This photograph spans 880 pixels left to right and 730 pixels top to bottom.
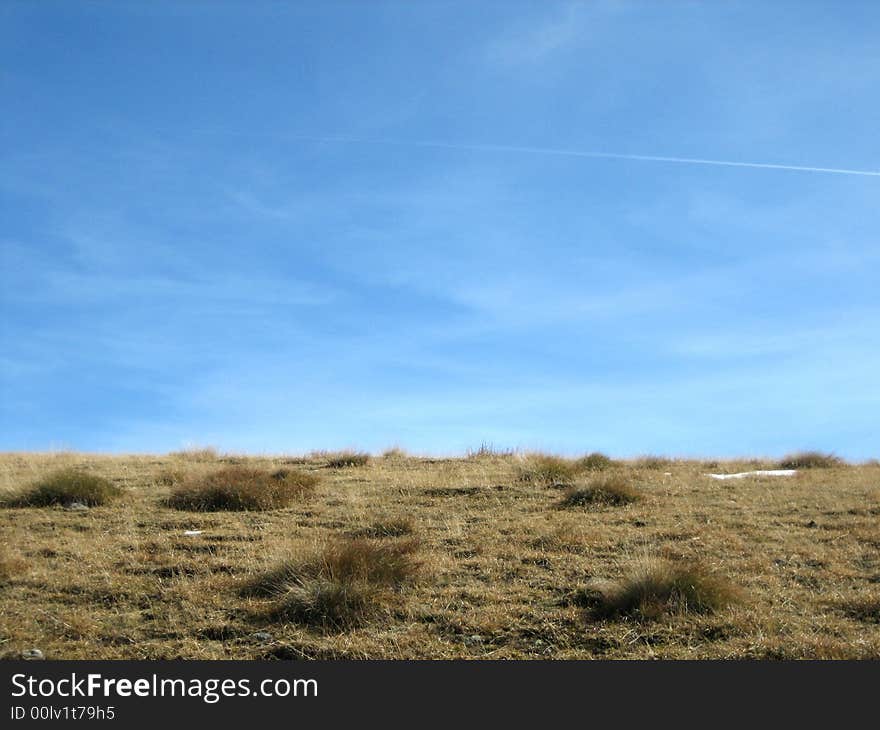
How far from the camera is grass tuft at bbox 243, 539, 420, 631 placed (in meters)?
9.57

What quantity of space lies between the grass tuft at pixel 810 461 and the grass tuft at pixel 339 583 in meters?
16.6

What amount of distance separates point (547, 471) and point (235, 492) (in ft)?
23.9

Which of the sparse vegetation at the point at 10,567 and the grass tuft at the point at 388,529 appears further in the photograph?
the grass tuft at the point at 388,529

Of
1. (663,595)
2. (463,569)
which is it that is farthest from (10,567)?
(663,595)

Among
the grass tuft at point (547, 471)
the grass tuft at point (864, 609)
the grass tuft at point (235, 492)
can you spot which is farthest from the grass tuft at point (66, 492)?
the grass tuft at point (864, 609)

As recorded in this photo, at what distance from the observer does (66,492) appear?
16.0m

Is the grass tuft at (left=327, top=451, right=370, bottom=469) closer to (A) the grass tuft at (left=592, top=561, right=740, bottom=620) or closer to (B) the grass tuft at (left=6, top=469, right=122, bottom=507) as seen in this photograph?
(B) the grass tuft at (left=6, top=469, right=122, bottom=507)

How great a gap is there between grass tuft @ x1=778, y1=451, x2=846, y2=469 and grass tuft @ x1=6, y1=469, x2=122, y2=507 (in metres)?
18.5

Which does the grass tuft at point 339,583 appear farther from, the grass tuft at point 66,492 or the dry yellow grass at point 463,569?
the grass tuft at point 66,492

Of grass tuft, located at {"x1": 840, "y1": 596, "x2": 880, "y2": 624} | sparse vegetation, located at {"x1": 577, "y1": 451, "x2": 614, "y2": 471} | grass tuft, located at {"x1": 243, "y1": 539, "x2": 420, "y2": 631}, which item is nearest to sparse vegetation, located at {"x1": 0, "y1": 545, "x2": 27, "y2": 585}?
grass tuft, located at {"x1": 243, "y1": 539, "x2": 420, "y2": 631}

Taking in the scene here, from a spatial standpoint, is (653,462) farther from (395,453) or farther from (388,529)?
(388,529)

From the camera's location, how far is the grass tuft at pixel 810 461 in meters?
24.1

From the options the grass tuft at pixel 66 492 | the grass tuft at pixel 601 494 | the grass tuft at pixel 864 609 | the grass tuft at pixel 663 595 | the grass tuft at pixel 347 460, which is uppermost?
the grass tuft at pixel 347 460

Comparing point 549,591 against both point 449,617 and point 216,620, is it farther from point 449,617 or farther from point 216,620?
point 216,620
